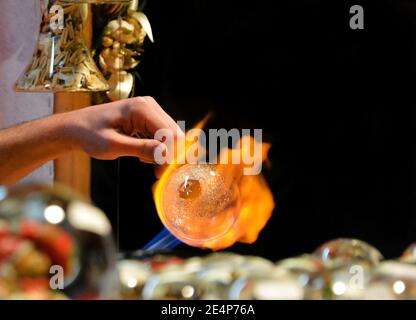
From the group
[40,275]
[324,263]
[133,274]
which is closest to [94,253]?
[40,275]

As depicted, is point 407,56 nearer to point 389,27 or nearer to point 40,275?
point 389,27

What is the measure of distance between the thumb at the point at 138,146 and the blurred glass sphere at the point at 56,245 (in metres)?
0.17

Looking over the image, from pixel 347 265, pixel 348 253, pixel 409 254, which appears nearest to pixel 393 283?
pixel 347 265

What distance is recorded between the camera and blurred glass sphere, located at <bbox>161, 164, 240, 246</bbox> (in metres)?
1.10

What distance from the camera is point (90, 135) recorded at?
1.16 metres

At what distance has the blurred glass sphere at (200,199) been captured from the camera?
3.61 feet

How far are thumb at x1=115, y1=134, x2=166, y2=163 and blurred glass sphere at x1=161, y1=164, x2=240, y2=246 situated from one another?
45 mm

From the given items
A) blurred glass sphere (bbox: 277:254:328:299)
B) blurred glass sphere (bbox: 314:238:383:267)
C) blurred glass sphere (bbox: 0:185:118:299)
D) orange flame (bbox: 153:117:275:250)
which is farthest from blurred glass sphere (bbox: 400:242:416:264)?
blurred glass sphere (bbox: 0:185:118:299)

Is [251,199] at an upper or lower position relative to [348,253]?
upper

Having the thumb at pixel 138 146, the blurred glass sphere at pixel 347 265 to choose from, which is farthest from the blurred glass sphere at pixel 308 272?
the thumb at pixel 138 146

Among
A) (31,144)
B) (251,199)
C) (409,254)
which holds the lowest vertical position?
(409,254)

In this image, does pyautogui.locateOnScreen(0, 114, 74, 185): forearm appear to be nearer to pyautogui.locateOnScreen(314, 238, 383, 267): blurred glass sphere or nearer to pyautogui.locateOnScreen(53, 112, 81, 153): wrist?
pyautogui.locateOnScreen(53, 112, 81, 153): wrist

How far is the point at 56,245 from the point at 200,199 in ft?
0.88

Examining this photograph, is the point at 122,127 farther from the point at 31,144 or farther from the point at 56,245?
the point at 56,245
